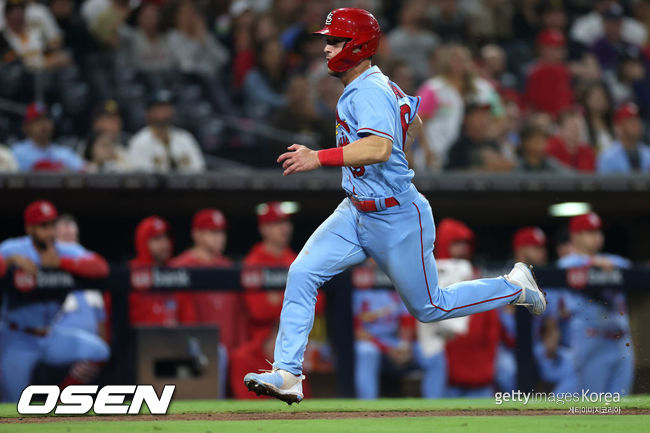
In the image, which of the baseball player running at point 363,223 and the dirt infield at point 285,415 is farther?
the dirt infield at point 285,415

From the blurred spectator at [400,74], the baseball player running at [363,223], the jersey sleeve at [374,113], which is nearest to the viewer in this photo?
the jersey sleeve at [374,113]

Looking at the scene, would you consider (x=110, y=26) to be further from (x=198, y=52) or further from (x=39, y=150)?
(x=39, y=150)

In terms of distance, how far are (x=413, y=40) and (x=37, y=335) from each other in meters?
5.69

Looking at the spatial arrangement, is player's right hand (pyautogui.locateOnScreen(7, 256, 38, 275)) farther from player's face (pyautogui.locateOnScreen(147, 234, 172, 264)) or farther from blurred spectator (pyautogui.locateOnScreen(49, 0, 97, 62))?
blurred spectator (pyautogui.locateOnScreen(49, 0, 97, 62))

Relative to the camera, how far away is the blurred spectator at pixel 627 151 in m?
9.50

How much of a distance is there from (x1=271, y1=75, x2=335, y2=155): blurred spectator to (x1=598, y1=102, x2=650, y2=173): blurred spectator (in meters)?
2.69

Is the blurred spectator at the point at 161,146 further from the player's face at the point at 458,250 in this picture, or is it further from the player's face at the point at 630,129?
the player's face at the point at 630,129

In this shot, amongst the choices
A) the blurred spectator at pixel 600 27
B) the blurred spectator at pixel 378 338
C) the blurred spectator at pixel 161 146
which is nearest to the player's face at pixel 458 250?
the blurred spectator at pixel 378 338

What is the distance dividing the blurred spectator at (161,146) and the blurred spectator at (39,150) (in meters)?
0.49

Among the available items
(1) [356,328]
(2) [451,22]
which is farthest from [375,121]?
(2) [451,22]

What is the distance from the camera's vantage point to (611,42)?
38.8ft

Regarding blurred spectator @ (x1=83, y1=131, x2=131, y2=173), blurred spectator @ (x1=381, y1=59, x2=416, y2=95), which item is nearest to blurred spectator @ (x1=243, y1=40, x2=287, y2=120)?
blurred spectator @ (x1=381, y1=59, x2=416, y2=95)

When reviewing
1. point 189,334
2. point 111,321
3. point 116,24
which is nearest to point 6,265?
point 111,321

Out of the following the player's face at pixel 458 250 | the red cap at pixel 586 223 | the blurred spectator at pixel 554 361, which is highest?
the red cap at pixel 586 223
